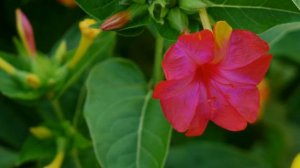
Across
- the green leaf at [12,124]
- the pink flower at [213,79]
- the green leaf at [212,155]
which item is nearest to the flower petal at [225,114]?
the pink flower at [213,79]

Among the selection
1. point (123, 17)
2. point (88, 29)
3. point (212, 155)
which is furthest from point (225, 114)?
point (212, 155)

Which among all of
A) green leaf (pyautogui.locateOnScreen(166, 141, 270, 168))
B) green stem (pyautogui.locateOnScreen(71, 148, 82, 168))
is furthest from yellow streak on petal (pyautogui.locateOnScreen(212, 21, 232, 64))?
green leaf (pyautogui.locateOnScreen(166, 141, 270, 168))

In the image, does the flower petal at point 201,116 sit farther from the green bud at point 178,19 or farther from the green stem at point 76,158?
the green stem at point 76,158

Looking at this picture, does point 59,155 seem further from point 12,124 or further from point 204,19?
point 204,19

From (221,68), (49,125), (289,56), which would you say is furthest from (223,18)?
(289,56)

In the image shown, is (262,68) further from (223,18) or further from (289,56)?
(289,56)

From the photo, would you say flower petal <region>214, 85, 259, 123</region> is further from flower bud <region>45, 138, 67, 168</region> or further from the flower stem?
flower bud <region>45, 138, 67, 168</region>
